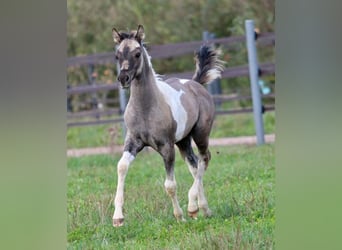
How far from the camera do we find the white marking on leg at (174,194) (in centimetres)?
190

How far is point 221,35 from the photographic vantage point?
6086 mm

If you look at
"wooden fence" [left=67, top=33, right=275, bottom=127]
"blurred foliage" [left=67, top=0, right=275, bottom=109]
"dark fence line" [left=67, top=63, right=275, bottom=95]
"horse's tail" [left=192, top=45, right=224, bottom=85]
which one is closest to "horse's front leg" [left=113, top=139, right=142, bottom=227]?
"horse's tail" [left=192, top=45, right=224, bottom=85]

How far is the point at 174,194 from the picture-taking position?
190 cm

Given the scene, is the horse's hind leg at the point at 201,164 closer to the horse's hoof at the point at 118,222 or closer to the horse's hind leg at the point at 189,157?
the horse's hind leg at the point at 189,157

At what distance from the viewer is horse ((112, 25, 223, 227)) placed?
5.87 ft

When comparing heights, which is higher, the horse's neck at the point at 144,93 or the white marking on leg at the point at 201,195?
the horse's neck at the point at 144,93

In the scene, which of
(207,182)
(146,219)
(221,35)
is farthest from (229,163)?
(221,35)

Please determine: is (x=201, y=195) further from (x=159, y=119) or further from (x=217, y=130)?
(x=217, y=130)

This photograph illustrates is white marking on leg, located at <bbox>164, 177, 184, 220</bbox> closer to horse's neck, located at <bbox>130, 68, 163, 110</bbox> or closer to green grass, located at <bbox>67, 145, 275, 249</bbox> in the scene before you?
green grass, located at <bbox>67, 145, 275, 249</bbox>

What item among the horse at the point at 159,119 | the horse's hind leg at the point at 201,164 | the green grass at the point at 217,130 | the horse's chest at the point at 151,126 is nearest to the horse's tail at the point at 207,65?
the horse at the point at 159,119

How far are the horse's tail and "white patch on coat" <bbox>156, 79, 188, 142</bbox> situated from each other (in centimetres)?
22

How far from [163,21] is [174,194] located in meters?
3.86

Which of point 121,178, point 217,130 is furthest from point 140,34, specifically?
point 217,130

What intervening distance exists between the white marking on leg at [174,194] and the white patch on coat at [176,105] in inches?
4.9
